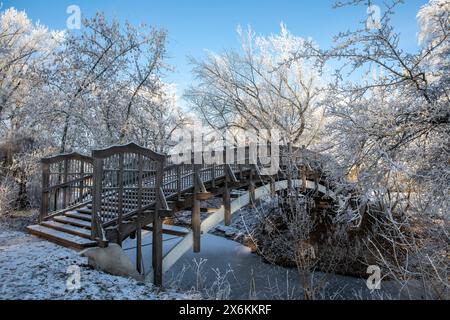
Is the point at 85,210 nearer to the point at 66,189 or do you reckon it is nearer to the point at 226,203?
the point at 66,189

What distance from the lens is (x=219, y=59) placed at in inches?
754

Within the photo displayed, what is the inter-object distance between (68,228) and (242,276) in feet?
22.6

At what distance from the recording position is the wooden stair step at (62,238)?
5.80m

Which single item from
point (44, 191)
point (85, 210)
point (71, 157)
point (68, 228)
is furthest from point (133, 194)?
point (44, 191)

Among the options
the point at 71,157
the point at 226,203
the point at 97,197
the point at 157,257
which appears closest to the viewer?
the point at 97,197

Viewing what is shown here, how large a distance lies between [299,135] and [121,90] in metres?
9.97

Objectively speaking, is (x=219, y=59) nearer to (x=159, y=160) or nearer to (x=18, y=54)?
(x=18, y=54)

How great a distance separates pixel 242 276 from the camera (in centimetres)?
1149

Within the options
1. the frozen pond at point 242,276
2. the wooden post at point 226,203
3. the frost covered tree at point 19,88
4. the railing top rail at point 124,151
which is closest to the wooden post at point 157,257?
the frozen pond at point 242,276

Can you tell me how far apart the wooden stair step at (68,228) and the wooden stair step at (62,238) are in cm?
9

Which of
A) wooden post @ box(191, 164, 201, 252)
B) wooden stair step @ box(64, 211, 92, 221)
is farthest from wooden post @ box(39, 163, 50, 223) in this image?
wooden post @ box(191, 164, 201, 252)

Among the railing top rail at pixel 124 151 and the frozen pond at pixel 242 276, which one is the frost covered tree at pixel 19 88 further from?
the railing top rail at pixel 124 151
